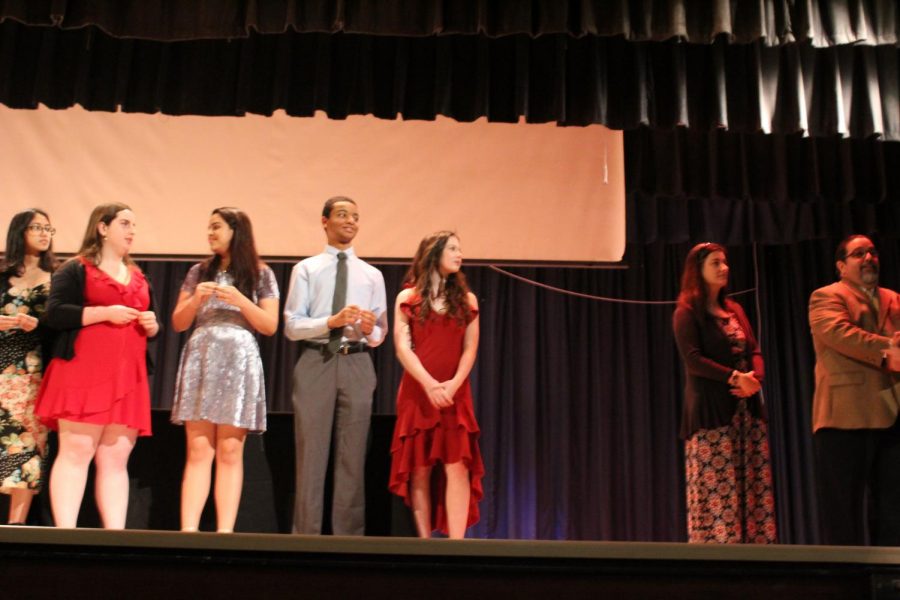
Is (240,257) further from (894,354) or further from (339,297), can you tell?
(894,354)

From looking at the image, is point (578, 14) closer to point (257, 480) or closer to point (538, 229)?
point (538, 229)

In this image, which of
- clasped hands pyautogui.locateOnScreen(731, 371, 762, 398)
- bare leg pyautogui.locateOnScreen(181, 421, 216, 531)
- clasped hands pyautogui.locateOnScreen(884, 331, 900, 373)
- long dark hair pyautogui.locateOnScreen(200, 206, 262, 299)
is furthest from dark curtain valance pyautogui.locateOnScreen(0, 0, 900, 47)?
bare leg pyautogui.locateOnScreen(181, 421, 216, 531)

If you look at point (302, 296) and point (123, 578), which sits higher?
point (302, 296)

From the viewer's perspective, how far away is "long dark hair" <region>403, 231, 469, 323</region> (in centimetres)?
425

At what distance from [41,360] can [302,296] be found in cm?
107

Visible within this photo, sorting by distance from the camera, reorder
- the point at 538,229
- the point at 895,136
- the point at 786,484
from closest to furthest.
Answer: the point at 895,136 < the point at 538,229 < the point at 786,484

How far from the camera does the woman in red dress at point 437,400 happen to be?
4.08m

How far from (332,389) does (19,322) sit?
125 centimetres

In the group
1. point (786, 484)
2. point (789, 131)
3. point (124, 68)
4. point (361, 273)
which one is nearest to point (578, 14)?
point (789, 131)

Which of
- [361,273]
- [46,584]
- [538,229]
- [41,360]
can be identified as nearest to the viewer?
[46,584]

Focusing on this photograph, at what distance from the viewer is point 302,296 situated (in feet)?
14.0

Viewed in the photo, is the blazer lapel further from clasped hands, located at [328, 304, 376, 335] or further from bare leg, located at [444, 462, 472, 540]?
clasped hands, located at [328, 304, 376, 335]

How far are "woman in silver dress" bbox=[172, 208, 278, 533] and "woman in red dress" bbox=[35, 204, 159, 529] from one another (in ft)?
0.60

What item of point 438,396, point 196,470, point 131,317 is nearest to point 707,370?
point 438,396
